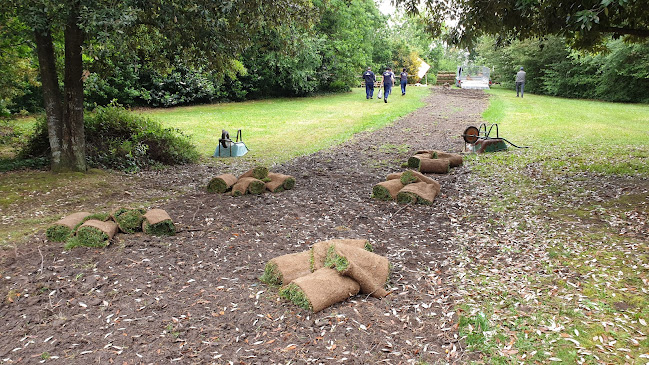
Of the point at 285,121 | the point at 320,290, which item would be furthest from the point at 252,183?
the point at 285,121

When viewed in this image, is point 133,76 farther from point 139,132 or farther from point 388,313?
point 388,313

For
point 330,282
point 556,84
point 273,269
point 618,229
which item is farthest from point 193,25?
point 556,84

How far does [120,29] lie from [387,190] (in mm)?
4486

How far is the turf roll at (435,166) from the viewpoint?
938cm

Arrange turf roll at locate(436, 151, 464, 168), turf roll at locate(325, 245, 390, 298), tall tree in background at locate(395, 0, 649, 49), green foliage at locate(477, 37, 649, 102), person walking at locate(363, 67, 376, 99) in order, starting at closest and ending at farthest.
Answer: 1. turf roll at locate(325, 245, 390, 298)
2. tall tree in background at locate(395, 0, 649, 49)
3. turf roll at locate(436, 151, 464, 168)
4. green foliage at locate(477, 37, 649, 102)
5. person walking at locate(363, 67, 376, 99)

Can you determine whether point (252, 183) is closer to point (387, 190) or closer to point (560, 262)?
point (387, 190)

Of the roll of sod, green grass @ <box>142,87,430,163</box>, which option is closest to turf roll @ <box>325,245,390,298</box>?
the roll of sod

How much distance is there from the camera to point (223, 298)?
13.9 ft

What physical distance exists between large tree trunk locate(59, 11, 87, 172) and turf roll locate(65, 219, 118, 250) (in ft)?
12.5

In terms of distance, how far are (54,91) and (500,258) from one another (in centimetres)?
791

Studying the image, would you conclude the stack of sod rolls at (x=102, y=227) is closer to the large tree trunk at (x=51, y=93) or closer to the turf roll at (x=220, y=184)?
the turf roll at (x=220, y=184)

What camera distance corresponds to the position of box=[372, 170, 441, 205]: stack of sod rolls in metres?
7.26

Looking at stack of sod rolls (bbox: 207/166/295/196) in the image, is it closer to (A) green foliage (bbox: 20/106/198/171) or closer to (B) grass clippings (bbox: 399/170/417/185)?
(B) grass clippings (bbox: 399/170/417/185)

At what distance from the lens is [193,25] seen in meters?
7.20
